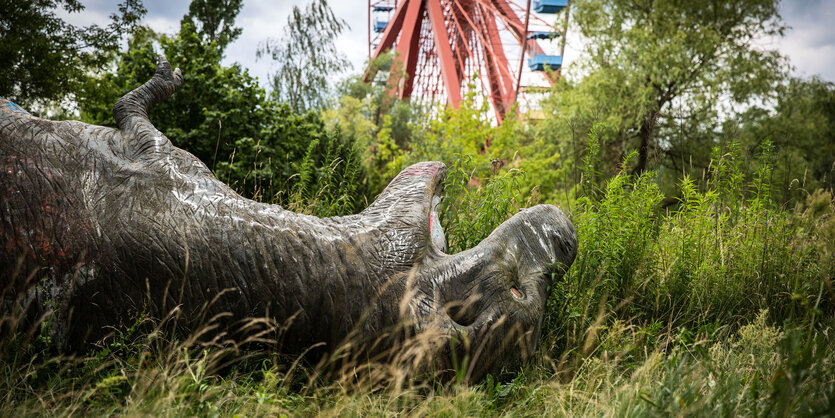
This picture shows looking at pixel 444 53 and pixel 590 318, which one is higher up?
pixel 444 53

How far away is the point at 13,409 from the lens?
2068mm

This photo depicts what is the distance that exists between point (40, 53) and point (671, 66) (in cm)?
1859

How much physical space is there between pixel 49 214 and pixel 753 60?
74.7ft

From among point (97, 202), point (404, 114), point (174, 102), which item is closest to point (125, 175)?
point (97, 202)

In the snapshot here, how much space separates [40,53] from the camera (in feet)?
37.2

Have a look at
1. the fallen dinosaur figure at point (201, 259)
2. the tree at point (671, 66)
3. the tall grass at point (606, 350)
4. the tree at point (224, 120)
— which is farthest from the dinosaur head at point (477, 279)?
the tree at point (671, 66)

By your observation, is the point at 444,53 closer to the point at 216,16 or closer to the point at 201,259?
the point at 216,16

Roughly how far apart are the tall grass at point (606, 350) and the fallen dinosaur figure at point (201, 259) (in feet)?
0.48

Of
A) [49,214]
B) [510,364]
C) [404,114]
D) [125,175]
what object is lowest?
[510,364]

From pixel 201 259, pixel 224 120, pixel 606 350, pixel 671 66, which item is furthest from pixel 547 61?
pixel 201 259

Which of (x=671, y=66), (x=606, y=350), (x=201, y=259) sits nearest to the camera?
(x=201, y=259)

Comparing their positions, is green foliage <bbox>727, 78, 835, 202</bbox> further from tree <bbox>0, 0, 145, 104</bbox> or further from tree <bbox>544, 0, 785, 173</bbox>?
tree <bbox>0, 0, 145, 104</bbox>

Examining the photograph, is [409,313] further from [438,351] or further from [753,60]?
[753,60]

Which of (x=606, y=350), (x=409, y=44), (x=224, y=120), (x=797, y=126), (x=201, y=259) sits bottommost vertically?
(x=606, y=350)
